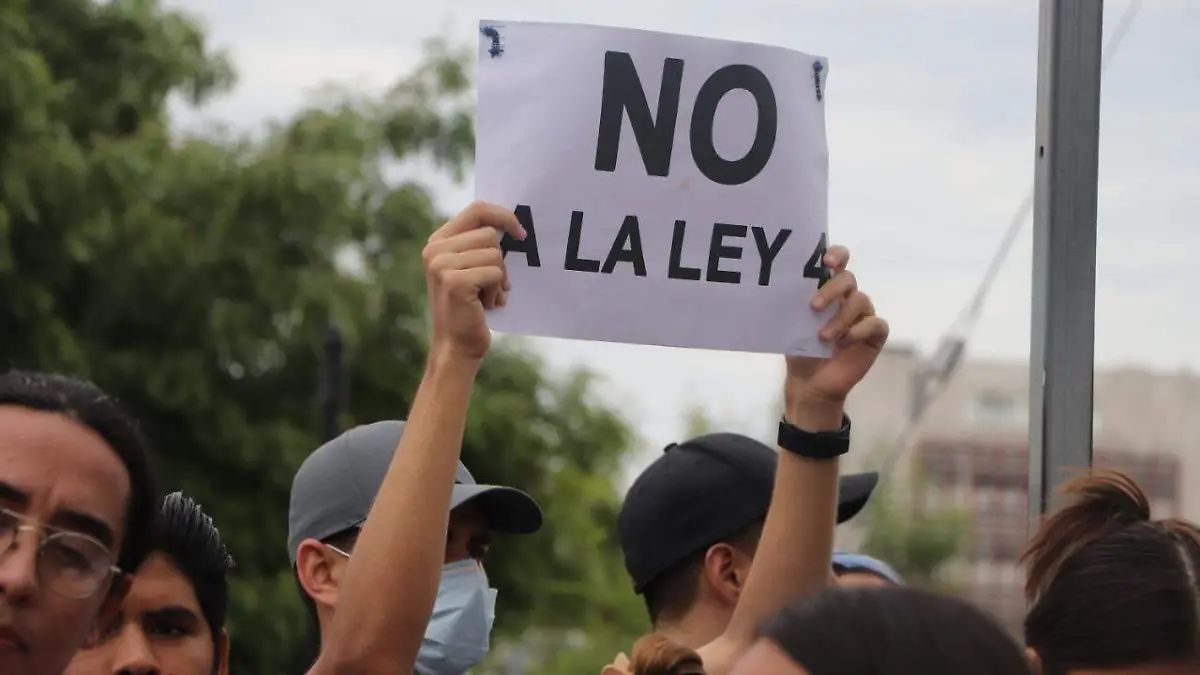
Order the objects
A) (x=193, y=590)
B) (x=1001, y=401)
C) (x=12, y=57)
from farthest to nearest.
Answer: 1. (x=1001, y=401)
2. (x=12, y=57)
3. (x=193, y=590)

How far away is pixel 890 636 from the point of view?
2006mm


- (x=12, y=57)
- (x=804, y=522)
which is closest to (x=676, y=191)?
(x=804, y=522)

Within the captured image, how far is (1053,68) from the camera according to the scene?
143 inches

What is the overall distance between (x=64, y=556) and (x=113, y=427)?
22cm

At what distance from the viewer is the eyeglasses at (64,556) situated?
255 cm

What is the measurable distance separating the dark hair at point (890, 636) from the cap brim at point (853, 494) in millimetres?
2165

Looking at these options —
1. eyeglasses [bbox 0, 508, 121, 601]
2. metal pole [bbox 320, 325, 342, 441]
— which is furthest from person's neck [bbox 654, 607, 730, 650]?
metal pole [bbox 320, 325, 342, 441]

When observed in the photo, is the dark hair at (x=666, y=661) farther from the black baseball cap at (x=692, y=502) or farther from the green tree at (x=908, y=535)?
the green tree at (x=908, y=535)

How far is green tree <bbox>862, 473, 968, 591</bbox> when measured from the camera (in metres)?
53.8

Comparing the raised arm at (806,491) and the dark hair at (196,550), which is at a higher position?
the raised arm at (806,491)

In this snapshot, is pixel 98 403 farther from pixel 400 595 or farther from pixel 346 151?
pixel 346 151

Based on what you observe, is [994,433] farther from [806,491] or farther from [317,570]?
[806,491]

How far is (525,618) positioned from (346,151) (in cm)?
408

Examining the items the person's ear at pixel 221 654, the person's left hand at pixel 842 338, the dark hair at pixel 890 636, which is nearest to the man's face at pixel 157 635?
the person's ear at pixel 221 654
